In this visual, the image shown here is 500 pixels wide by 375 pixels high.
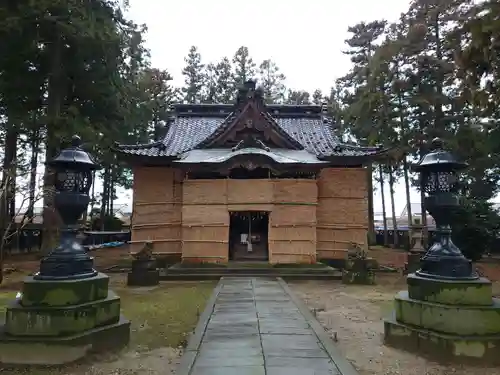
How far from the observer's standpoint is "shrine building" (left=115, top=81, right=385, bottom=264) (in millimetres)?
14633

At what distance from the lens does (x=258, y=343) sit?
560 centimetres

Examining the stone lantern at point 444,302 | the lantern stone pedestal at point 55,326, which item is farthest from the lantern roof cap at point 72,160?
the stone lantern at point 444,302

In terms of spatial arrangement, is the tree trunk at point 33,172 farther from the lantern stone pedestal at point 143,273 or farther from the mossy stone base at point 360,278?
the mossy stone base at point 360,278

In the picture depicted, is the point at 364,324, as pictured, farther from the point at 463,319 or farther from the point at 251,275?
the point at 251,275

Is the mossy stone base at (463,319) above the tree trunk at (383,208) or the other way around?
the other way around

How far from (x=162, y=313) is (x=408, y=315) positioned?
4855mm

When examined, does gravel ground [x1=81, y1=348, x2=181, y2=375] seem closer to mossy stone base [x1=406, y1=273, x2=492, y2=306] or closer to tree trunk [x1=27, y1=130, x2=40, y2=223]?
mossy stone base [x1=406, y1=273, x2=492, y2=306]

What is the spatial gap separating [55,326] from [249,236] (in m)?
11.3

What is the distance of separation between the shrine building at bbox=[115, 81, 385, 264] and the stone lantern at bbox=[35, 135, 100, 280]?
8.40 metres

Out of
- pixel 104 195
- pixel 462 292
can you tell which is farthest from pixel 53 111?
pixel 462 292

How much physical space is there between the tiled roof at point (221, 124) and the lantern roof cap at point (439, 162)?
9.55m

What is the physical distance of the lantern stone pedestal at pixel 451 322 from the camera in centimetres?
505

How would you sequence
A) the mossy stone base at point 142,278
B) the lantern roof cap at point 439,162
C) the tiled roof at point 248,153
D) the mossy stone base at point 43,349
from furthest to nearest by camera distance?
1. the tiled roof at point 248,153
2. the mossy stone base at point 142,278
3. the lantern roof cap at point 439,162
4. the mossy stone base at point 43,349

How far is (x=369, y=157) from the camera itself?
1566 centimetres
